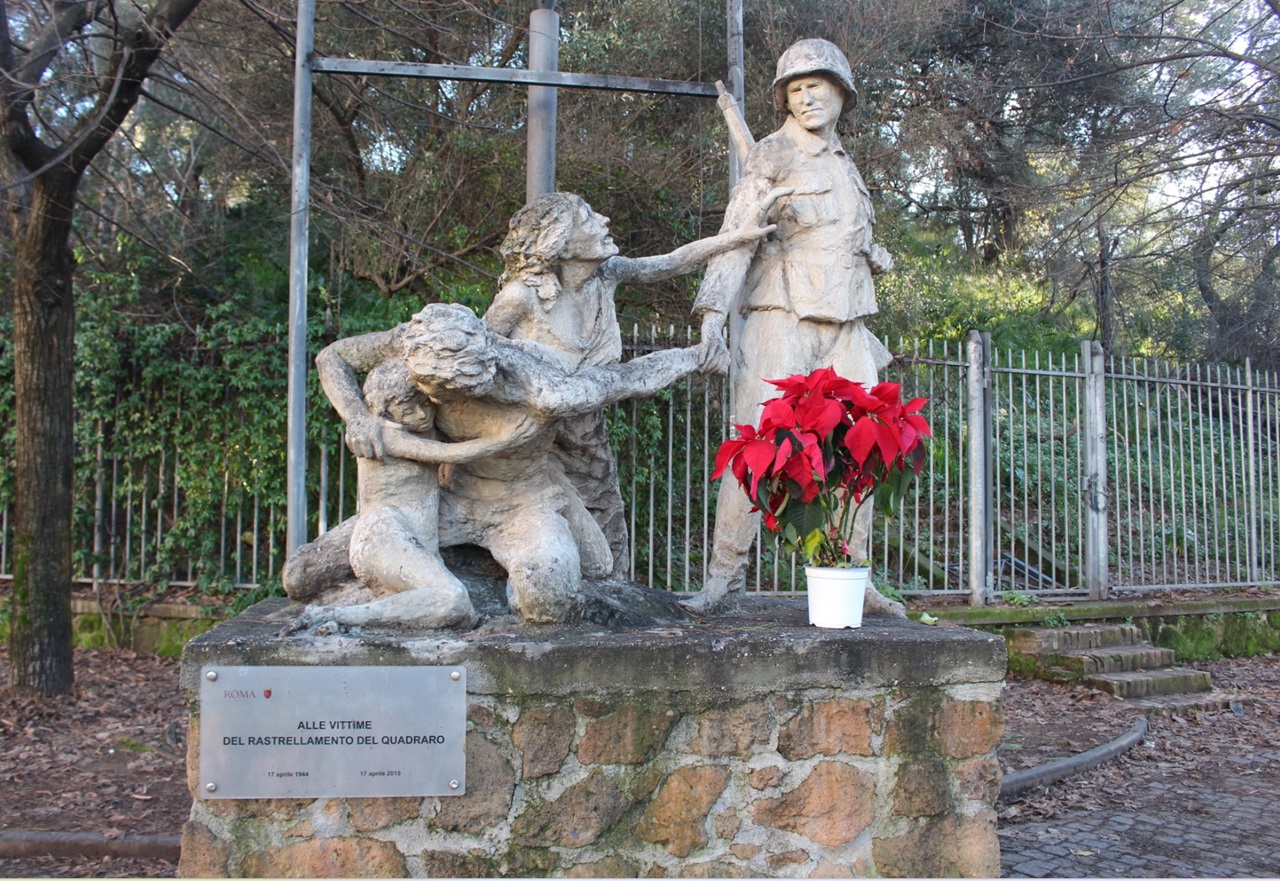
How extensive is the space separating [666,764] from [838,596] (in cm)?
70

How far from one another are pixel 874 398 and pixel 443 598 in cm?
135

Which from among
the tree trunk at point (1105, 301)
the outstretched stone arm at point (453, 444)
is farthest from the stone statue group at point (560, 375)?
the tree trunk at point (1105, 301)

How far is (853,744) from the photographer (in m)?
2.83

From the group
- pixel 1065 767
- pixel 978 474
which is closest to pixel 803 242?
pixel 1065 767

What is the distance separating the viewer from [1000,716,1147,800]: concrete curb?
15.3 ft

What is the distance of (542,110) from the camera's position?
5176 millimetres

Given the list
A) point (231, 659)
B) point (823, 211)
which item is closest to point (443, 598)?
point (231, 659)

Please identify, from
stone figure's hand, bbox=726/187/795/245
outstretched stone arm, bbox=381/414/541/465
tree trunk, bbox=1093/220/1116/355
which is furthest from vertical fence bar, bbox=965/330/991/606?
outstretched stone arm, bbox=381/414/541/465

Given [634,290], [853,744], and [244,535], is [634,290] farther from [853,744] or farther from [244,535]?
[853,744]

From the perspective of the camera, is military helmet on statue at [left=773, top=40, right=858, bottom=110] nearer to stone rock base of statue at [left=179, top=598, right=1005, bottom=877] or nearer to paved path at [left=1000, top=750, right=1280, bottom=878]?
stone rock base of statue at [left=179, top=598, right=1005, bottom=877]

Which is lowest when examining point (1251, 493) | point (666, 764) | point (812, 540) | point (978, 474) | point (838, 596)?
point (666, 764)

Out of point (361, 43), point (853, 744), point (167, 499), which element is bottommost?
point (853, 744)

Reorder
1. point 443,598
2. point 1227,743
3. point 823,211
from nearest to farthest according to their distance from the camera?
point 443,598
point 823,211
point 1227,743

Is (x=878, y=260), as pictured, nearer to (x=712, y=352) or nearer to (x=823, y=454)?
(x=712, y=352)
